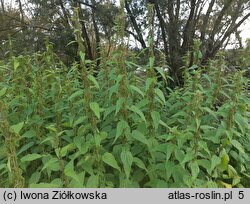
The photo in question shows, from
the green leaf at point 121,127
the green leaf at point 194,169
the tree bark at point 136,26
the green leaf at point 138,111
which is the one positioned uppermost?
the tree bark at point 136,26

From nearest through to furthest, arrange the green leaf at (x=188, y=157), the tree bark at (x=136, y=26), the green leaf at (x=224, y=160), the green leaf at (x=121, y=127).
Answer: the green leaf at (x=188, y=157) → the green leaf at (x=121, y=127) → the green leaf at (x=224, y=160) → the tree bark at (x=136, y=26)

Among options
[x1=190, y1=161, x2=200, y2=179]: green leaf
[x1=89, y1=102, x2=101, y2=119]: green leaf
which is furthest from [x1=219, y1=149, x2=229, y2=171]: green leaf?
[x1=89, y1=102, x2=101, y2=119]: green leaf

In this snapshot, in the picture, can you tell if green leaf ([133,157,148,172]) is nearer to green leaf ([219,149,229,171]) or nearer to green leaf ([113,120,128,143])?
green leaf ([113,120,128,143])

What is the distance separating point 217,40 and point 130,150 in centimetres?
559

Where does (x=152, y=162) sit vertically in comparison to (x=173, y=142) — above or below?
below

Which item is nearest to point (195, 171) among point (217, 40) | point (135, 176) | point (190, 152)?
point (190, 152)

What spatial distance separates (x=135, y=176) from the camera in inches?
80.0

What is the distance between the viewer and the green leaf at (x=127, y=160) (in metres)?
1.84

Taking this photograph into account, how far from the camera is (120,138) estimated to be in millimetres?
2043

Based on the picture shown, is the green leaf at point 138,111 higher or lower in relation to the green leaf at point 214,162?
higher

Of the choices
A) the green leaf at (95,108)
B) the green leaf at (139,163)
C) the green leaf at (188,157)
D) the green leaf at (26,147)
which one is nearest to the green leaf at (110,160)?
the green leaf at (139,163)

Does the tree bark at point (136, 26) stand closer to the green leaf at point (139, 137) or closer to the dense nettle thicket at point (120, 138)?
the dense nettle thicket at point (120, 138)

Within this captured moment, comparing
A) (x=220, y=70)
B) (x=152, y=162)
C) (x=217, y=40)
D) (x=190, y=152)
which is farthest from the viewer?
(x=217, y=40)
